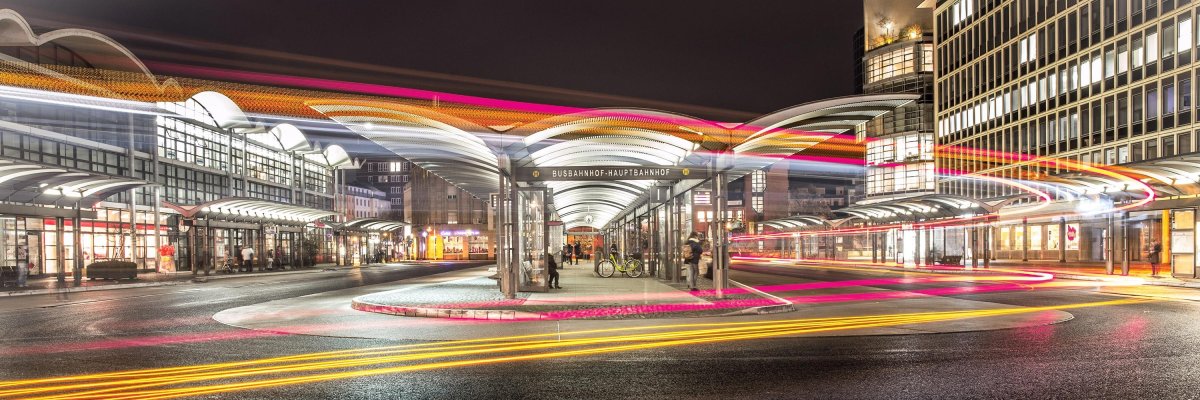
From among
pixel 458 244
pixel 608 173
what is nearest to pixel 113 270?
pixel 608 173

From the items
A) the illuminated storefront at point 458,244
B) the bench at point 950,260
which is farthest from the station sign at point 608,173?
the illuminated storefront at point 458,244

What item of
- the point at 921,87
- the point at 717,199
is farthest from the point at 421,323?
the point at 921,87

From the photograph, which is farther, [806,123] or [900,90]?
[900,90]

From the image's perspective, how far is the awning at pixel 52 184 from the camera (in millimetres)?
24875

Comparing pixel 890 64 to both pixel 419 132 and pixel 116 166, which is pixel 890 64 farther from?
pixel 419 132

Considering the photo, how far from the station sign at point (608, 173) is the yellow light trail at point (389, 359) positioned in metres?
5.61

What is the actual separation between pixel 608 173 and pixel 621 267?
13403 mm

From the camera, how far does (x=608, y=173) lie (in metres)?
19.6

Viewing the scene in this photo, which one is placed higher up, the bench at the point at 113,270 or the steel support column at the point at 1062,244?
the bench at the point at 113,270

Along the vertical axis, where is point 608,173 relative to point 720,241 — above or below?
above

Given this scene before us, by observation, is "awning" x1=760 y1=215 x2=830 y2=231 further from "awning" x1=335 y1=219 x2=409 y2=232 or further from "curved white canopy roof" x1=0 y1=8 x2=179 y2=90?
"curved white canopy roof" x1=0 y1=8 x2=179 y2=90

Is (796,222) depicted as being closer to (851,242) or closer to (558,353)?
(851,242)

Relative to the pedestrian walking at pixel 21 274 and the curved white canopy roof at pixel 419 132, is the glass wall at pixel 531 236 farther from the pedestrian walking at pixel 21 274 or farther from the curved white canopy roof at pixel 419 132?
the pedestrian walking at pixel 21 274

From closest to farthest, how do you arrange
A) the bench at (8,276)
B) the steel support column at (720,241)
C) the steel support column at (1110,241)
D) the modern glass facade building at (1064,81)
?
1. the steel support column at (720,241)
2. the bench at (8,276)
3. the steel support column at (1110,241)
4. the modern glass facade building at (1064,81)
